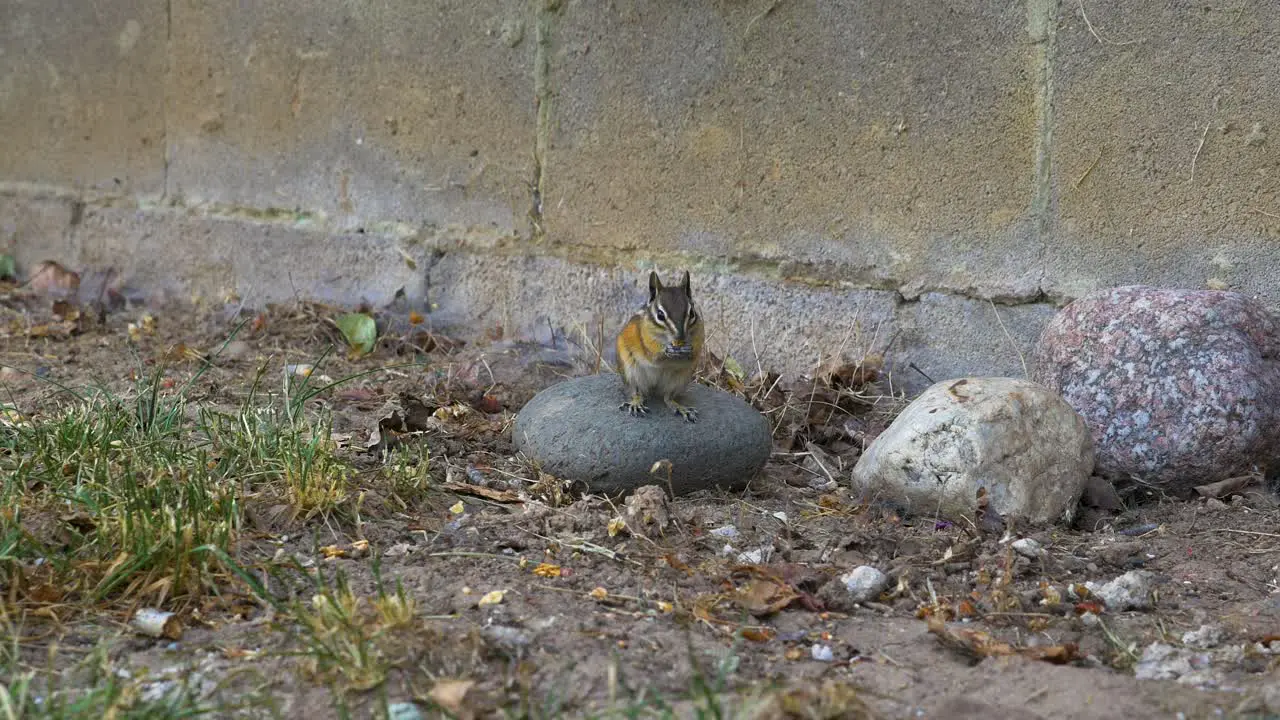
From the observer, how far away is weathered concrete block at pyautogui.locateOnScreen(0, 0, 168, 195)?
6.86 m

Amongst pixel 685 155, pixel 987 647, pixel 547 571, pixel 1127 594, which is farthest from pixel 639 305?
pixel 987 647

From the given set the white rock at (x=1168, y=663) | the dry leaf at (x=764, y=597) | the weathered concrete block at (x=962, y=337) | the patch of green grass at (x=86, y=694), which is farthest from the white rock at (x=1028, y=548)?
the patch of green grass at (x=86, y=694)

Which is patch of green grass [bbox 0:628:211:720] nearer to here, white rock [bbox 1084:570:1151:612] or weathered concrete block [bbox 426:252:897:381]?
white rock [bbox 1084:570:1151:612]

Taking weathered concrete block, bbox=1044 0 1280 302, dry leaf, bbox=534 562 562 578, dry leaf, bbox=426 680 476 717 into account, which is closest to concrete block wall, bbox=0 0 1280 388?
weathered concrete block, bbox=1044 0 1280 302

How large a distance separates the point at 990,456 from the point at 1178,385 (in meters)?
0.72

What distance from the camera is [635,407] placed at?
4.06 meters

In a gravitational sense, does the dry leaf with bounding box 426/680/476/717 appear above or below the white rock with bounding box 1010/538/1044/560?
above

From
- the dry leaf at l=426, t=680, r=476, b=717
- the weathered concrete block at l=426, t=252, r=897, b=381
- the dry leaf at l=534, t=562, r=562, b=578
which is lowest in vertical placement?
the dry leaf at l=534, t=562, r=562, b=578

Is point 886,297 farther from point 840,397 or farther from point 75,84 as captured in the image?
point 75,84

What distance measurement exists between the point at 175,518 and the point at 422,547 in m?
0.63

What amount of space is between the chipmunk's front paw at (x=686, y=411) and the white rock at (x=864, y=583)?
0.91 meters

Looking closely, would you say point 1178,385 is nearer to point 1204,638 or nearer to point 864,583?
point 1204,638

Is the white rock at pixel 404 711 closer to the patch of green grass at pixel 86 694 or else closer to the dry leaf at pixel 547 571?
the patch of green grass at pixel 86 694

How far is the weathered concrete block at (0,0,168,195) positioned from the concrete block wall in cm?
2
